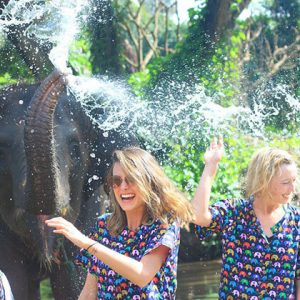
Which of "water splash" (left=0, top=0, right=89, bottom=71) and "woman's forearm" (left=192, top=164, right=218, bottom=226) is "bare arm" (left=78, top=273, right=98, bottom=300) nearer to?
"woman's forearm" (left=192, top=164, right=218, bottom=226)

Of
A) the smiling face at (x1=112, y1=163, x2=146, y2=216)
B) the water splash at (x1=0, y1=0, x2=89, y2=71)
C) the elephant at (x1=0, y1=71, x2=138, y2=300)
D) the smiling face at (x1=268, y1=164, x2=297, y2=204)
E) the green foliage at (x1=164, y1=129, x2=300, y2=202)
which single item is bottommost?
the green foliage at (x1=164, y1=129, x2=300, y2=202)

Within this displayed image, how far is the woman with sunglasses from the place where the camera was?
3.15m

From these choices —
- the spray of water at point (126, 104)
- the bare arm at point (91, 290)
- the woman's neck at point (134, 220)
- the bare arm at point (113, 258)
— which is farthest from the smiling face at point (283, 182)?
the spray of water at point (126, 104)

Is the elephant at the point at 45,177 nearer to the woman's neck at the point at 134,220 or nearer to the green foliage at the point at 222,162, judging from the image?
the woman's neck at the point at 134,220

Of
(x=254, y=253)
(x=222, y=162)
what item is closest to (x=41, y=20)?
(x=222, y=162)

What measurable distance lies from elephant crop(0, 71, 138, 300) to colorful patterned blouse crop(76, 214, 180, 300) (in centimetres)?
157

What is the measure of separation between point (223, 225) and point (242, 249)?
133 mm

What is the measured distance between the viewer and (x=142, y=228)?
322 centimetres

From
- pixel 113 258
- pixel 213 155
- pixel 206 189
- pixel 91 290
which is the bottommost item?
pixel 91 290

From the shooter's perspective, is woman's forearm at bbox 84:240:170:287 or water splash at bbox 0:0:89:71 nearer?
woman's forearm at bbox 84:240:170:287

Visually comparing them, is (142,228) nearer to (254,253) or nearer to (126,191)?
(126,191)

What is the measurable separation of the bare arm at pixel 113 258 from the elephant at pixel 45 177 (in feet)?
5.67

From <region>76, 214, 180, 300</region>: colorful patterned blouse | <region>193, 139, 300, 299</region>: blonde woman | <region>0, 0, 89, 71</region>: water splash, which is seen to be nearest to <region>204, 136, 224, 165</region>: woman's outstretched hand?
<region>193, 139, 300, 299</region>: blonde woman

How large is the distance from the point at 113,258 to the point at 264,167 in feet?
2.63
